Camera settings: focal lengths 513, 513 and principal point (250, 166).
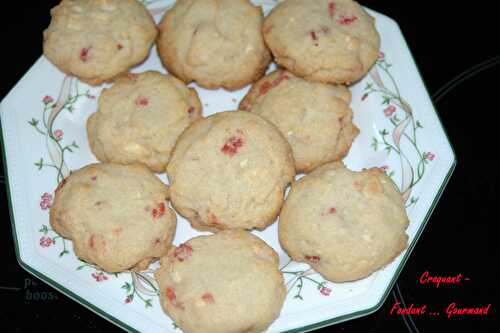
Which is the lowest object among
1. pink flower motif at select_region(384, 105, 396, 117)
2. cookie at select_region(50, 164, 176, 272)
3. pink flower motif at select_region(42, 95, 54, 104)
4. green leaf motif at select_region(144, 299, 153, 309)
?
green leaf motif at select_region(144, 299, 153, 309)

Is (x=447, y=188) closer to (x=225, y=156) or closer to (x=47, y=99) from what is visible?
(x=225, y=156)

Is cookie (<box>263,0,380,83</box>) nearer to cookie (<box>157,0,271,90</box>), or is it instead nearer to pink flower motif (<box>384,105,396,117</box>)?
cookie (<box>157,0,271,90</box>)

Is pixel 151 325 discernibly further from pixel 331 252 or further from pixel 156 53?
pixel 156 53

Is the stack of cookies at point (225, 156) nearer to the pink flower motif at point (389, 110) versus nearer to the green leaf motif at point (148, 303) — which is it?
the green leaf motif at point (148, 303)

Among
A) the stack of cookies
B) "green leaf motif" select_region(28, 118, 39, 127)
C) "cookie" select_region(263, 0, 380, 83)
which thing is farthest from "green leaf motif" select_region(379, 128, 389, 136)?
"green leaf motif" select_region(28, 118, 39, 127)

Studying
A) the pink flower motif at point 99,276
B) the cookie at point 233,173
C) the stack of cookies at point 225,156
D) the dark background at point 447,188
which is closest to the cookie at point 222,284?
the stack of cookies at point 225,156
